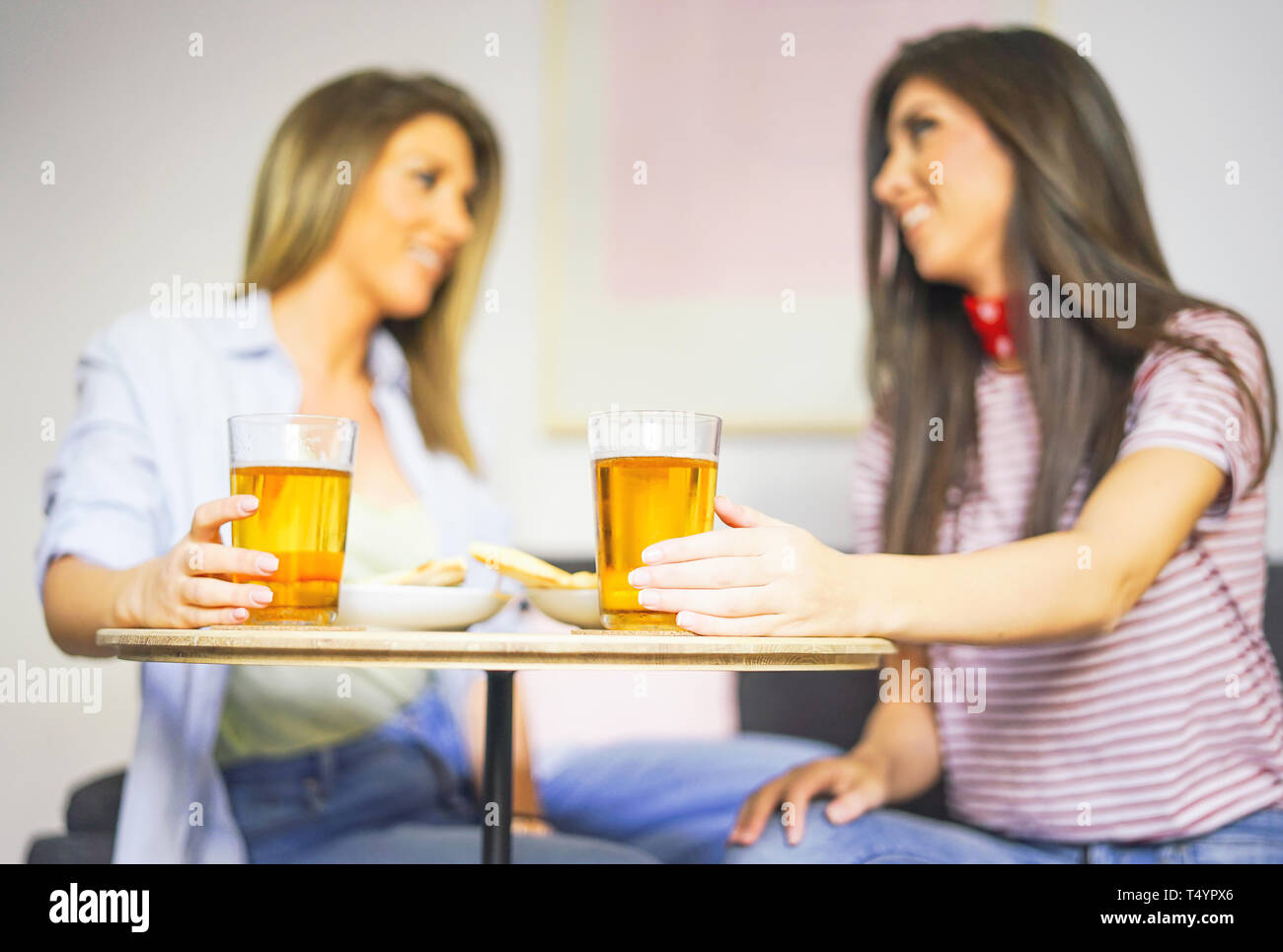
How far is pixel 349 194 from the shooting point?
87.0 inches

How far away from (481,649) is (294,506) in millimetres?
321

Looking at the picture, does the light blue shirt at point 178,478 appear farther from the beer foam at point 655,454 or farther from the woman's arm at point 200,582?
the beer foam at point 655,454

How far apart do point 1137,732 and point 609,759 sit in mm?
961

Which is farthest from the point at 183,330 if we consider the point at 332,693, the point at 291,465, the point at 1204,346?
the point at 1204,346

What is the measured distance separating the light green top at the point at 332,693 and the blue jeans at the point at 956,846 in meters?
0.80

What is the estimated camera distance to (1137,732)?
1.56 m

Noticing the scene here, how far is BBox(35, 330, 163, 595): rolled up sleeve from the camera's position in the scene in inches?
59.3

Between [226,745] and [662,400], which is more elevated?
[662,400]

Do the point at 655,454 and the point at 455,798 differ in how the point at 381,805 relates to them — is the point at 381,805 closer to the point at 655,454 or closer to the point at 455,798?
the point at 455,798

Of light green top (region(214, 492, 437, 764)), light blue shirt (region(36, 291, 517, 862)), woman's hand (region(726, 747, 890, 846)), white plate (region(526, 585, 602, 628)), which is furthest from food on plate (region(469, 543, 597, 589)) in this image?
light green top (region(214, 492, 437, 764))
